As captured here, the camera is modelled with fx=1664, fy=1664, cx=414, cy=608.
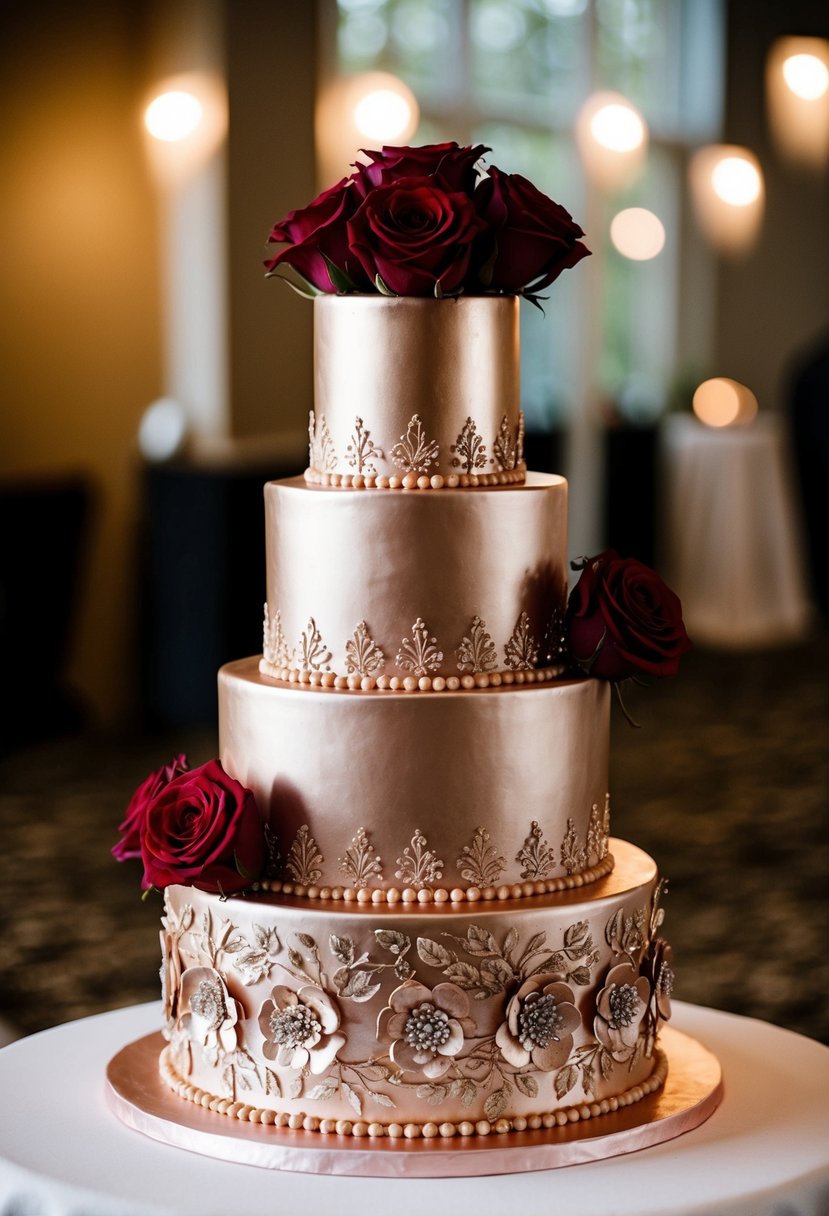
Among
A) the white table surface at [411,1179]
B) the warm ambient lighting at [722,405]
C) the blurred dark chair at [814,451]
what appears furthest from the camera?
the blurred dark chair at [814,451]

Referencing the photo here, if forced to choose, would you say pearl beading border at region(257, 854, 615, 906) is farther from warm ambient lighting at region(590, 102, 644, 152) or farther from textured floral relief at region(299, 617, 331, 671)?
warm ambient lighting at region(590, 102, 644, 152)

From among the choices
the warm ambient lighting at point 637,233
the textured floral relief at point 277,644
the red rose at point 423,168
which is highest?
the warm ambient lighting at point 637,233

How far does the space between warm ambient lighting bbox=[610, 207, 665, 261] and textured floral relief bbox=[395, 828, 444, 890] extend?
10240 millimetres

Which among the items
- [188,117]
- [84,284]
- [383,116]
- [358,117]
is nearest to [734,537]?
[383,116]

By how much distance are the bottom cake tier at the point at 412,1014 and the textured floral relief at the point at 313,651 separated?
0.28 m

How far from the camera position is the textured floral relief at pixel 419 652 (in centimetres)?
199

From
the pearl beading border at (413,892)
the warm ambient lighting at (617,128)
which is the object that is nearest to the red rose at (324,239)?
the pearl beading border at (413,892)

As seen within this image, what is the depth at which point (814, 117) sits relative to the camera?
43.8 feet

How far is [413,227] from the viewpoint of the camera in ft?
6.33

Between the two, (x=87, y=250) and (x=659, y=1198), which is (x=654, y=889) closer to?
(x=659, y=1198)

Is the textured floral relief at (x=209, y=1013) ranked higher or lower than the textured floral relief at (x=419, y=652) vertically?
lower

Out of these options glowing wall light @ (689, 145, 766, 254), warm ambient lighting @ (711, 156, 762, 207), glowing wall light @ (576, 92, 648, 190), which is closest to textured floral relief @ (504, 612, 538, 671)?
glowing wall light @ (576, 92, 648, 190)

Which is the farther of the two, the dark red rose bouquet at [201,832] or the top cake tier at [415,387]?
the top cake tier at [415,387]

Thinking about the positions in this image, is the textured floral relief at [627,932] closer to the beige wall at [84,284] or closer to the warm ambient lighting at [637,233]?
the beige wall at [84,284]
